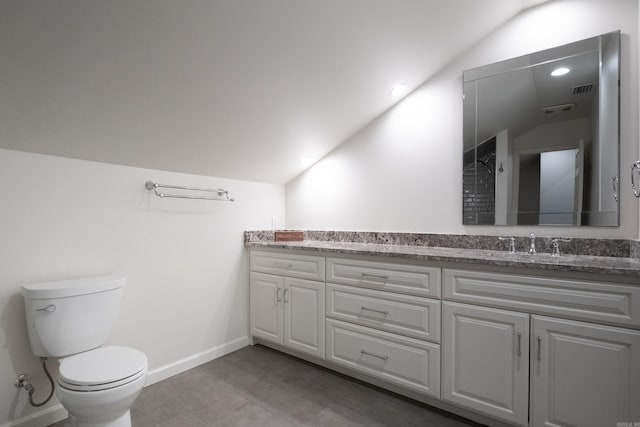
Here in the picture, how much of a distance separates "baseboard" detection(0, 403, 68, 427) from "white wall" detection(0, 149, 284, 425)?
0.11 ft

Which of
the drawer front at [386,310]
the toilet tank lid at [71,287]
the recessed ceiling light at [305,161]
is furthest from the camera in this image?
the recessed ceiling light at [305,161]

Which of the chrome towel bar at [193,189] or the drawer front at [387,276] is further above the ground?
Answer: the chrome towel bar at [193,189]

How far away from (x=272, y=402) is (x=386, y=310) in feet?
2.85

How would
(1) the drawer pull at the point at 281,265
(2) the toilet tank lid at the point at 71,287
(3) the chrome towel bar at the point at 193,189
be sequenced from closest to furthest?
(2) the toilet tank lid at the point at 71,287 < (3) the chrome towel bar at the point at 193,189 < (1) the drawer pull at the point at 281,265

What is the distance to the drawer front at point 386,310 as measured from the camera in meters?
1.74

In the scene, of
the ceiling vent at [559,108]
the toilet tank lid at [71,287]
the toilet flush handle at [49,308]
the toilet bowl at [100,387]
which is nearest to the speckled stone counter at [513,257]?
the ceiling vent at [559,108]

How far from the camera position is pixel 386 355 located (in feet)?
6.20

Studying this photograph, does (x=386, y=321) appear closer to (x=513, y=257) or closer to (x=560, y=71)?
(x=513, y=257)

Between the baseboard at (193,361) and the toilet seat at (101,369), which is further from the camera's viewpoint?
the baseboard at (193,361)

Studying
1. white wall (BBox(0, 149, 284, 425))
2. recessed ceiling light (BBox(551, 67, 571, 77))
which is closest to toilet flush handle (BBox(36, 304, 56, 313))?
white wall (BBox(0, 149, 284, 425))

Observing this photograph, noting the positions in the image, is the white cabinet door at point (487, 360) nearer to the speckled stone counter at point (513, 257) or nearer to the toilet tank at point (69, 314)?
the speckled stone counter at point (513, 257)

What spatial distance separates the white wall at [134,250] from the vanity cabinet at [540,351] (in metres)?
1.69

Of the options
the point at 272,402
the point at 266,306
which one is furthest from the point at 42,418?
the point at 266,306

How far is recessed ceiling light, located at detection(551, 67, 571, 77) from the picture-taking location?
1.83 m
